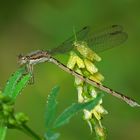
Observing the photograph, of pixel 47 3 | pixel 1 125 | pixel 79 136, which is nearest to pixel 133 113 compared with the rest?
pixel 79 136

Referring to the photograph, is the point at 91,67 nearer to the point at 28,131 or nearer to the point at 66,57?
the point at 28,131

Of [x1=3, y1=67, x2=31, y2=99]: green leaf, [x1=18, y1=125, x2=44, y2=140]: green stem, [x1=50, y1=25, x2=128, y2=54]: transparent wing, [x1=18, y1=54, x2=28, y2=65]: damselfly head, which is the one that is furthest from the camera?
[x1=50, y1=25, x2=128, y2=54]: transparent wing

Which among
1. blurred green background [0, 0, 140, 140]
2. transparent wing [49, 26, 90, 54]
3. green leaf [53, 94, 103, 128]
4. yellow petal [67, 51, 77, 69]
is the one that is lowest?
green leaf [53, 94, 103, 128]

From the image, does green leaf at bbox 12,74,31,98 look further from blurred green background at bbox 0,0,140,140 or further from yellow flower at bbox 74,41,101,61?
blurred green background at bbox 0,0,140,140

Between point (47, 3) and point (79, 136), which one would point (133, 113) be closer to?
point (79, 136)

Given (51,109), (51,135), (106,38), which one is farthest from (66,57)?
(51,135)

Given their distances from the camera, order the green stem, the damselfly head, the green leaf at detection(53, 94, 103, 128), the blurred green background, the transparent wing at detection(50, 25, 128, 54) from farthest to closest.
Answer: the blurred green background
the transparent wing at detection(50, 25, 128, 54)
the damselfly head
the green leaf at detection(53, 94, 103, 128)
the green stem

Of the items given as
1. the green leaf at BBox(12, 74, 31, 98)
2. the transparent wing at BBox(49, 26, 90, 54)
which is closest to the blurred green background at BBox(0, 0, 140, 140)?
the transparent wing at BBox(49, 26, 90, 54)
